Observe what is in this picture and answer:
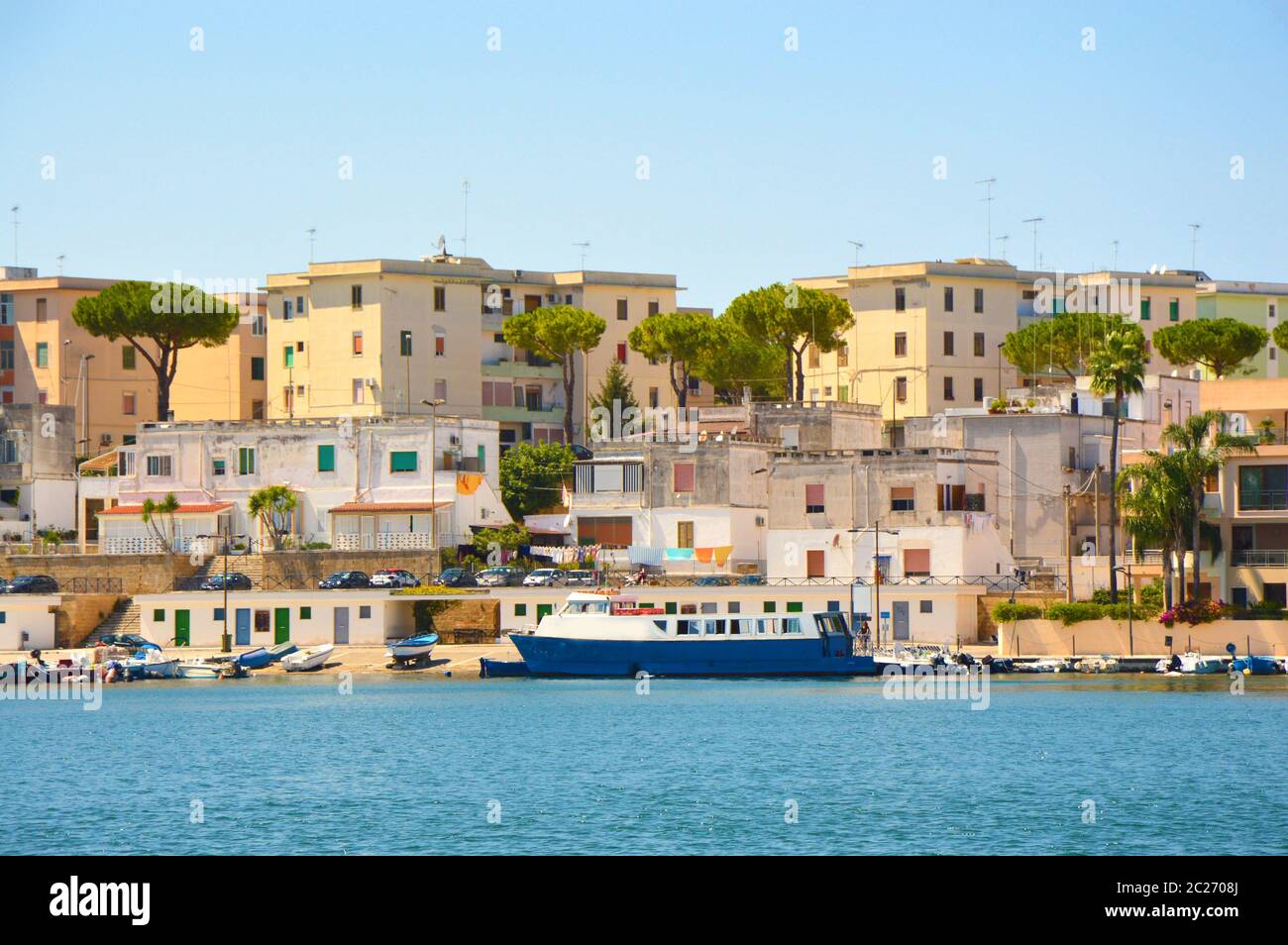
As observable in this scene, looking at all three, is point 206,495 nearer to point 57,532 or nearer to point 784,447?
point 57,532

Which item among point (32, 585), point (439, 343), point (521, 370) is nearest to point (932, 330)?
point (521, 370)

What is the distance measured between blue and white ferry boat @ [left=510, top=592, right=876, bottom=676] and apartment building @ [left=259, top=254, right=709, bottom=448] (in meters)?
31.8

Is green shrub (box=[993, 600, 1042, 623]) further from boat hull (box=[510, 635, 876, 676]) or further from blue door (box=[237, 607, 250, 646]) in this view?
blue door (box=[237, 607, 250, 646])

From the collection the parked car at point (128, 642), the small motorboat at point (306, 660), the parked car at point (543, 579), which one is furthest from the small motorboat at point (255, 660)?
the parked car at point (543, 579)

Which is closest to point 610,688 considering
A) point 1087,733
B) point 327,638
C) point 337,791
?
point 327,638

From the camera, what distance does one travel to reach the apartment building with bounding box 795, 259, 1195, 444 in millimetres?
111062

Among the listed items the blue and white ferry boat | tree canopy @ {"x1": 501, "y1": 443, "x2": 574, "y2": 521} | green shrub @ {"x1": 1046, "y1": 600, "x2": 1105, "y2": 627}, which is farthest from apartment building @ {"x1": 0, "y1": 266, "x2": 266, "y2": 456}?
green shrub @ {"x1": 1046, "y1": 600, "x2": 1105, "y2": 627}

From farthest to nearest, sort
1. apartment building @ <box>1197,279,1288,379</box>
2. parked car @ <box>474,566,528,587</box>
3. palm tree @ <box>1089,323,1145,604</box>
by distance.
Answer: apartment building @ <box>1197,279,1288,379</box> < parked car @ <box>474,566,528,587</box> < palm tree @ <box>1089,323,1145,604</box>

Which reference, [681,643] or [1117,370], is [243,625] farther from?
[1117,370]

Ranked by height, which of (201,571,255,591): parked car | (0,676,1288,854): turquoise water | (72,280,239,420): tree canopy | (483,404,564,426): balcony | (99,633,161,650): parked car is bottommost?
(0,676,1288,854): turquoise water

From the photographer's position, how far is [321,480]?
3814 inches

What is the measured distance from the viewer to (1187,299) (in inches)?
4734

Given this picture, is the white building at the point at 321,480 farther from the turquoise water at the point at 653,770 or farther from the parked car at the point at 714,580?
the turquoise water at the point at 653,770
